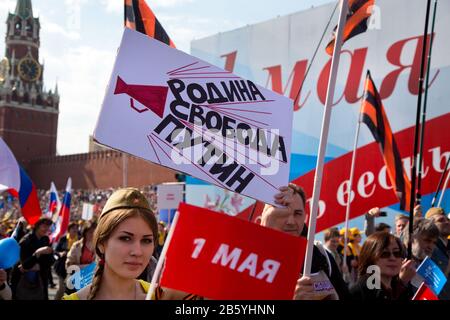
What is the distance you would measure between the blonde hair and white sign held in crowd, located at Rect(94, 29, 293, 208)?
25 centimetres

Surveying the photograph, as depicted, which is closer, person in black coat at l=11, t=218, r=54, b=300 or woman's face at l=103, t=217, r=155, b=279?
woman's face at l=103, t=217, r=155, b=279

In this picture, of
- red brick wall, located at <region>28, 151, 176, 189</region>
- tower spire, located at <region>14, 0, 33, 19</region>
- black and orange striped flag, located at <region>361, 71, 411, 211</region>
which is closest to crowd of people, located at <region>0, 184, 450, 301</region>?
black and orange striped flag, located at <region>361, 71, 411, 211</region>

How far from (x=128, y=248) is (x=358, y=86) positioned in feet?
35.6

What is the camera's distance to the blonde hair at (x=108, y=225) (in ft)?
5.78

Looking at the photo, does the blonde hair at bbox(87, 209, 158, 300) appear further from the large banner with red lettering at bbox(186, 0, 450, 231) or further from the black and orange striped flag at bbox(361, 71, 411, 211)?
the large banner with red lettering at bbox(186, 0, 450, 231)

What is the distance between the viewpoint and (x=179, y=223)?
4.53 ft

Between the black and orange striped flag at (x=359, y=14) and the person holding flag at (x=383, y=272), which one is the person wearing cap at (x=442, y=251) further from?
the black and orange striped flag at (x=359, y=14)

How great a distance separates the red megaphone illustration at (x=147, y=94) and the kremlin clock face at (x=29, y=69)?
61731mm

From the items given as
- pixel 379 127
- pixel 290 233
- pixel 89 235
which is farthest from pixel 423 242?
pixel 379 127

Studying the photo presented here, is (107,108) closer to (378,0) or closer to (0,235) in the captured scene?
(0,235)

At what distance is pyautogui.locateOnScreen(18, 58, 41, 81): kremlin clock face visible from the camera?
6078 cm

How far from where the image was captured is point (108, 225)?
1.76 m

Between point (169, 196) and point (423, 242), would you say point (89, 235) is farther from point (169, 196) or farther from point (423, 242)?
point (169, 196)

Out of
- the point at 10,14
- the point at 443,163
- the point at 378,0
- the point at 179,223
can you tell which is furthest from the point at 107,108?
the point at 10,14
